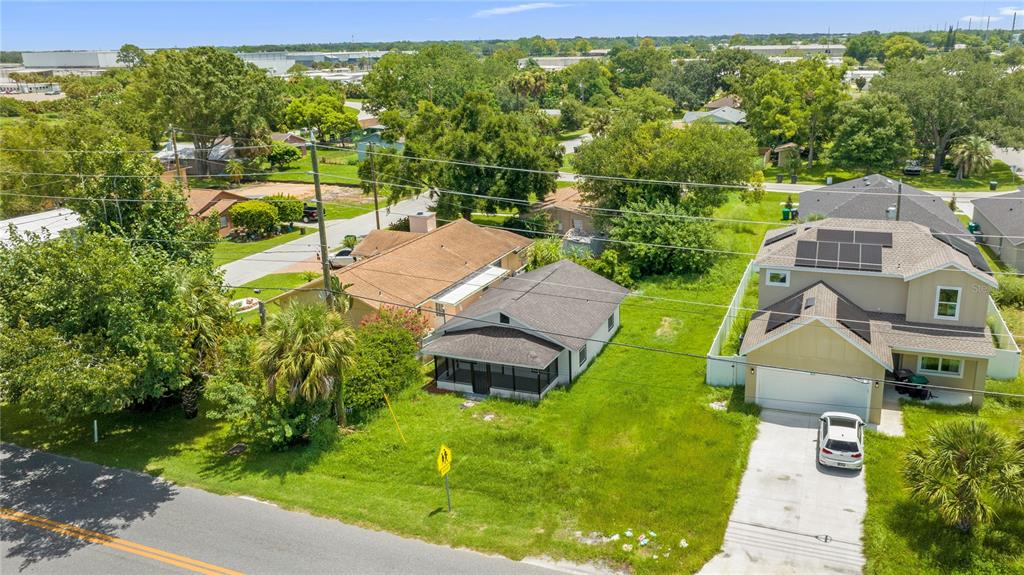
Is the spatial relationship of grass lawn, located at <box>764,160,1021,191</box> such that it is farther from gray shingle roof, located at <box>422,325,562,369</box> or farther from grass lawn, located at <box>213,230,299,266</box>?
gray shingle roof, located at <box>422,325,562,369</box>

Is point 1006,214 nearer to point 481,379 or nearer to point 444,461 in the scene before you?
point 481,379

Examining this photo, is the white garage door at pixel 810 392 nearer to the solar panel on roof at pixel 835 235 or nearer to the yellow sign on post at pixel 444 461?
the solar panel on roof at pixel 835 235

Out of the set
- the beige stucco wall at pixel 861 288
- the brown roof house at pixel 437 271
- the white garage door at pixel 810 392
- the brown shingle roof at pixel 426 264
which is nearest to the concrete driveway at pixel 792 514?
the white garage door at pixel 810 392

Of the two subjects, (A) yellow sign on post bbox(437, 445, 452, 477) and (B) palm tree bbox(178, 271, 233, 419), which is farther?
(B) palm tree bbox(178, 271, 233, 419)

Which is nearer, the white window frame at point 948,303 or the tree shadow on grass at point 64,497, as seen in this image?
the tree shadow on grass at point 64,497

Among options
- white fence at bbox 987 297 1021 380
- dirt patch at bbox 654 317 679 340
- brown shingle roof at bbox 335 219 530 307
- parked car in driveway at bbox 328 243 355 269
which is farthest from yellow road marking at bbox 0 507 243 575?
white fence at bbox 987 297 1021 380

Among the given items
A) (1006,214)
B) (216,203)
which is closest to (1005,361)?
(1006,214)
